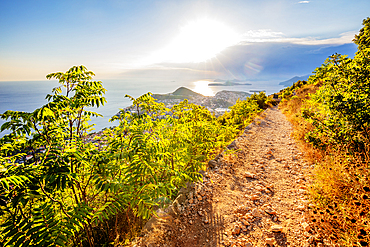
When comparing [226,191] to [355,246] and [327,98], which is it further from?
[327,98]

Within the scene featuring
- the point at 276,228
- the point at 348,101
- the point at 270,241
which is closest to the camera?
the point at 270,241

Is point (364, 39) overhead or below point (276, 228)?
overhead

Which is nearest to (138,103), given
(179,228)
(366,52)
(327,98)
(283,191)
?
(179,228)

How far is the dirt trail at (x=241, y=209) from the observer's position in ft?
10.2

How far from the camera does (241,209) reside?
390 centimetres

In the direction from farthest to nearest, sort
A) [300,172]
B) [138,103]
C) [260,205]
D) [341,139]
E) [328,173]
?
[300,172] → [341,139] → [260,205] → [328,173] → [138,103]

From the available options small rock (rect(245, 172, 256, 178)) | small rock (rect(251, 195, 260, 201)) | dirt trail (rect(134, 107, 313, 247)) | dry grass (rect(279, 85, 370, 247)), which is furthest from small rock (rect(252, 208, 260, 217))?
small rock (rect(245, 172, 256, 178))

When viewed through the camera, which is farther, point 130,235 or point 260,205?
point 260,205

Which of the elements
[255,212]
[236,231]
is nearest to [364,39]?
[255,212]

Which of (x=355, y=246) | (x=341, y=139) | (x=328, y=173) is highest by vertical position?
(x=341, y=139)

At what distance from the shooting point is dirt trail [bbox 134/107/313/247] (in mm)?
3119

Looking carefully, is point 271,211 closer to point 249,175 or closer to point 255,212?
point 255,212

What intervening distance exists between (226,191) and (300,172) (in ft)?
8.99

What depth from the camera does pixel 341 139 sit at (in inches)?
167
